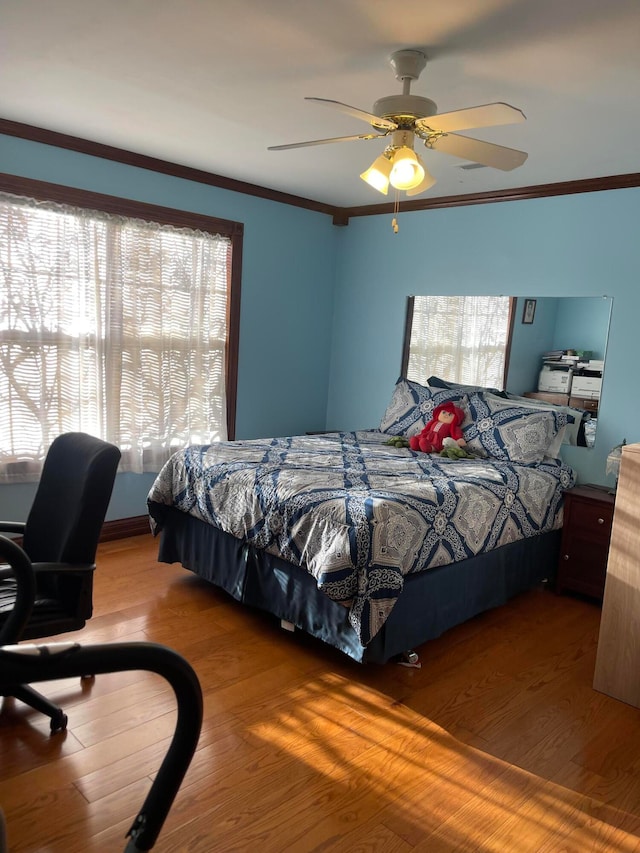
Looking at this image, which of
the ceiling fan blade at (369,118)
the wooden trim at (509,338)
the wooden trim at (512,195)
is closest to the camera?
the ceiling fan blade at (369,118)

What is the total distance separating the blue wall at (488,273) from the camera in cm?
371

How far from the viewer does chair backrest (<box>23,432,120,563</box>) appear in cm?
203

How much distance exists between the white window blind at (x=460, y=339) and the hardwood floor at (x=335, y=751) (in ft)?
6.13

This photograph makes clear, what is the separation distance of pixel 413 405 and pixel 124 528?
2076mm

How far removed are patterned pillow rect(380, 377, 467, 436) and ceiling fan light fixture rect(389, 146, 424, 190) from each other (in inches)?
77.2

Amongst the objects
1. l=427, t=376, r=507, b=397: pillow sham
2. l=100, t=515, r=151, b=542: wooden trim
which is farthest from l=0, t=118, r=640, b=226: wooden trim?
l=100, t=515, r=151, b=542: wooden trim

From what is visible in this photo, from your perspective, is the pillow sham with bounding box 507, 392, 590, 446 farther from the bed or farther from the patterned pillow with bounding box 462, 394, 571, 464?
the bed

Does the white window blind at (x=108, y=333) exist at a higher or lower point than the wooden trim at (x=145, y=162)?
lower

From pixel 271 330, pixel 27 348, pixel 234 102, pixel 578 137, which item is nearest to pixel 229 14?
pixel 234 102

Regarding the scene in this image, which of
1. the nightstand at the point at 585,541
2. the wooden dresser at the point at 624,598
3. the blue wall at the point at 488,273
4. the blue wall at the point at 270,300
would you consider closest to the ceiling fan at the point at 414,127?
the wooden dresser at the point at 624,598

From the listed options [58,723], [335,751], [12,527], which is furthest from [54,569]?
[335,751]

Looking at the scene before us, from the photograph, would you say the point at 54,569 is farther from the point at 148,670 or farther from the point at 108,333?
the point at 108,333

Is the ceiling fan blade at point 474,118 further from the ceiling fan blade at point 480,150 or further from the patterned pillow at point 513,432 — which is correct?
the patterned pillow at point 513,432

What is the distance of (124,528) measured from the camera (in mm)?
4176
